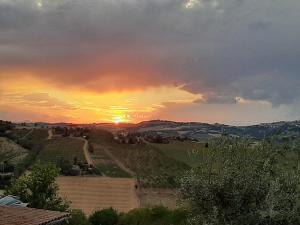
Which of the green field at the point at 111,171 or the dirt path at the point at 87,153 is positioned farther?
the dirt path at the point at 87,153

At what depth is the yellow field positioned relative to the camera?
72.8m

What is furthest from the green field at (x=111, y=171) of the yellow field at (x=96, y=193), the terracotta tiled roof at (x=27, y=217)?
the terracotta tiled roof at (x=27, y=217)

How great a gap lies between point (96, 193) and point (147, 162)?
16197 millimetres

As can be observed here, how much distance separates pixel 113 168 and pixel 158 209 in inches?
1141

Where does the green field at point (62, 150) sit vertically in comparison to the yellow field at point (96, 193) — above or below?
above

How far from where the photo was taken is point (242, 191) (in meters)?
21.1

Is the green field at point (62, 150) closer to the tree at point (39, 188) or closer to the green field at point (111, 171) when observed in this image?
the green field at point (111, 171)

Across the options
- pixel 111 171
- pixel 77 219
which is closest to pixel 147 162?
pixel 111 171

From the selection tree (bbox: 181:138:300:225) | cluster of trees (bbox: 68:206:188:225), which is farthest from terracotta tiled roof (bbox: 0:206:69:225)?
cluster of trees (bbox: 68:206:188:225)

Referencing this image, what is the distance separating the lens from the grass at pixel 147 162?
81.4m

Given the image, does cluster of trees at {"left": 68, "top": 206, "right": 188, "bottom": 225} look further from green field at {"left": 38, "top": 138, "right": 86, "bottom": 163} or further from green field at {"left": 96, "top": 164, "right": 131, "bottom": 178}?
green field at {"left": 38, "top": 138, "right": 86, "bottom": 163}

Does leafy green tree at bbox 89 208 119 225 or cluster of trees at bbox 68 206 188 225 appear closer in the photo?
cluster of trees at bbox 68 206 188 225

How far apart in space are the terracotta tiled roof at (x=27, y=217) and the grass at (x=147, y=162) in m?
50.0

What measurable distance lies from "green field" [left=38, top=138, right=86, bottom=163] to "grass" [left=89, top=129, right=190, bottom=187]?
16.9 ft
